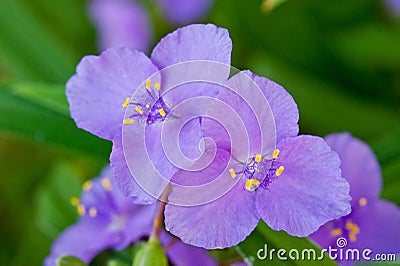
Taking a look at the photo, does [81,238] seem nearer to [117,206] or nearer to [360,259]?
[117,206]

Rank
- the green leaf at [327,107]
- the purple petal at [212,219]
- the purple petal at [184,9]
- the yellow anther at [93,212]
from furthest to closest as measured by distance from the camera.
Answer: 1. the purple petal at [184,9]
2. the green leaf at [327,107]
3. the yellow anther at [93,212]
4. the purple petal at [212,219]

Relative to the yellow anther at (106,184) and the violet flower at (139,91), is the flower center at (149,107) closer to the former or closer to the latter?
the violet flower at (139,91)

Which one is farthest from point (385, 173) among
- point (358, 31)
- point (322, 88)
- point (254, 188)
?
point (358, 31)

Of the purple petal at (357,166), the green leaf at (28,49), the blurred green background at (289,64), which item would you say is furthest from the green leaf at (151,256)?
the green leaf at (28,49)

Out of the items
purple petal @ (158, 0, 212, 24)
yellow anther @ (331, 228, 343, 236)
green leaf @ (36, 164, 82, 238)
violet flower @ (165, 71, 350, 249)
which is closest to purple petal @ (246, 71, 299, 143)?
violet flower @ (165, 71, 350, 249)

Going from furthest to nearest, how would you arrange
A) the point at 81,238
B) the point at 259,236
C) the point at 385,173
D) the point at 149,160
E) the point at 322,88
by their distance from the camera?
the point at 322,88 < the point at 385,173 < the point at 81,238 < the point at 259,236 < the point at 149,160
